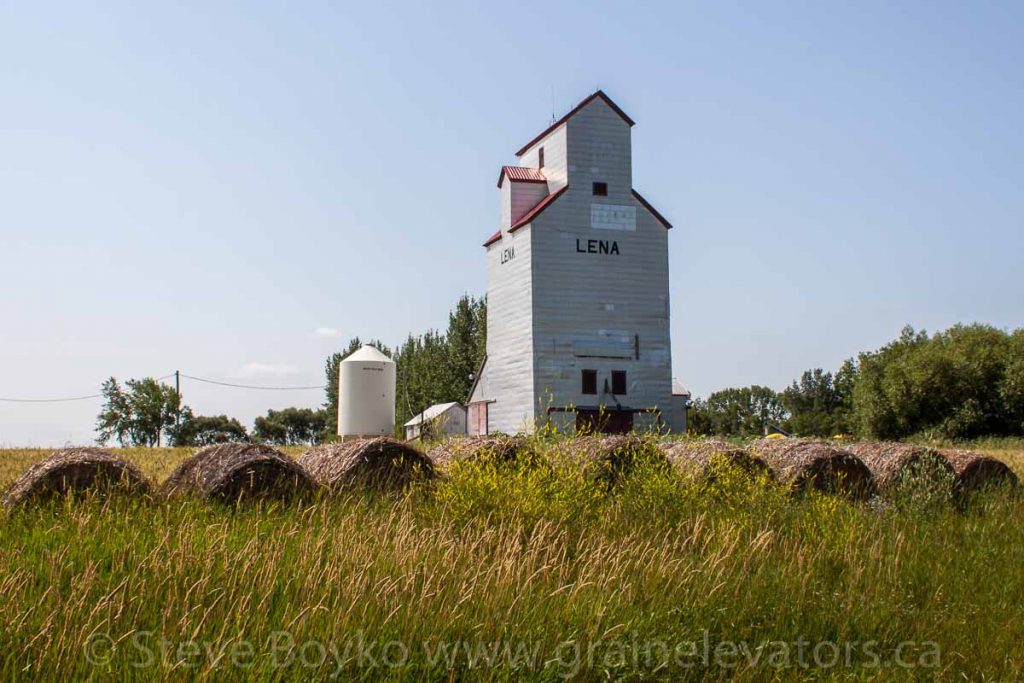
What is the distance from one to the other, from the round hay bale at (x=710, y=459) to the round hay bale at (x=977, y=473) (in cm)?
357

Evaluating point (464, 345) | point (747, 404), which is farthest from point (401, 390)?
point (747, 404)

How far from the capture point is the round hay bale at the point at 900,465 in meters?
13.5

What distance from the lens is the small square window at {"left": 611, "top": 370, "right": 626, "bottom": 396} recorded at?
35.0 meters

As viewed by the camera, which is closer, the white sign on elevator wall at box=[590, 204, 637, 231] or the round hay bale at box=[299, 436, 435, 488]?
the round hay bale at box=[299, 436, 435, 488]

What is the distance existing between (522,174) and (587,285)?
232 inches

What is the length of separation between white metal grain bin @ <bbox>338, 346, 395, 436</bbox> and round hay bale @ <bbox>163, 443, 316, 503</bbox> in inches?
990

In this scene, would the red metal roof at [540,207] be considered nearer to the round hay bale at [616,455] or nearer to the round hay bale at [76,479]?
the round hay bale at [616,455]

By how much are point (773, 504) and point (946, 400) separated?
5090 cm

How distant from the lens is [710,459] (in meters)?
12.3

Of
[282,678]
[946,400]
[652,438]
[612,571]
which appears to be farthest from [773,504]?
[946,400]

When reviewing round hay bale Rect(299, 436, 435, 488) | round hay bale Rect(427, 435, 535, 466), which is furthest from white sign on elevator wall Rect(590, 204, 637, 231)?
round hay bale Rect(299, 436, 435, 488)

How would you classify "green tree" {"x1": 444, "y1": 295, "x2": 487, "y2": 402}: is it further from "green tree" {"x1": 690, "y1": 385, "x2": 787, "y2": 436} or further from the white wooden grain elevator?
"green tree" {"x1": 690, "y1": 385, "x2": 787, "y2": 436}

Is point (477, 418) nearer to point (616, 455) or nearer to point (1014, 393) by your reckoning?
point (616, 455)

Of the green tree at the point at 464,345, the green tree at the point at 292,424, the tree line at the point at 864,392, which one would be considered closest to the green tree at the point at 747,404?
the tree line at the point at 864,392
